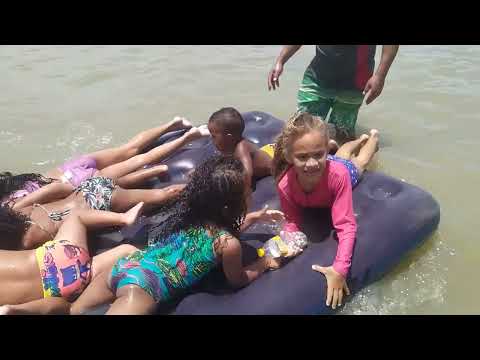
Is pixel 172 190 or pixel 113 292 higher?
pixel 172 190

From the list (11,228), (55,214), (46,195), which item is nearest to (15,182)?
(46,195)

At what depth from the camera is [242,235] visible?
2.86m

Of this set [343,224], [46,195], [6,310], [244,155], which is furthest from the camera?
[244,155]

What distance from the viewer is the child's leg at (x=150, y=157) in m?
3.50

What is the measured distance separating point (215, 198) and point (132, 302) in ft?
2.15

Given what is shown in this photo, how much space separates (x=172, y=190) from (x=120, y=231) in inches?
17.2

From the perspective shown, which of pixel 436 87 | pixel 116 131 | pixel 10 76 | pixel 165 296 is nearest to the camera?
pixel 165 296

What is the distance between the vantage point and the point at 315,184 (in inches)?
105

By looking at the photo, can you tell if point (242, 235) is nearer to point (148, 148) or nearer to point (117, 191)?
point (117, 191)

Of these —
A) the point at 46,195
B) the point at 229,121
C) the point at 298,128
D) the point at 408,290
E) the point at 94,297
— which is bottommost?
the point at 408,290

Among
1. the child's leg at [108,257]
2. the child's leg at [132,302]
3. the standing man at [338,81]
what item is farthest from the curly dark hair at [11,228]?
the standing man at [338,81]

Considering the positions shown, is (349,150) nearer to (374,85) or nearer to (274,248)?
(374,85)

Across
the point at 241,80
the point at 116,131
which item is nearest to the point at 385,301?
the point at 116,131

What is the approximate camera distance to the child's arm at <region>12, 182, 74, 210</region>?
9.78 ft
